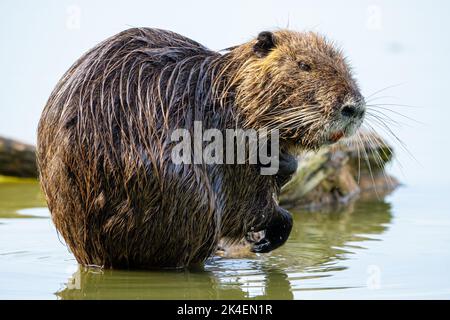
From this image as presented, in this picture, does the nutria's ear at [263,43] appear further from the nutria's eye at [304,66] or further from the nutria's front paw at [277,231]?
the nutria's front paw at [277,231]

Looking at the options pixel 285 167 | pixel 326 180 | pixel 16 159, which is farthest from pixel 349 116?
pixel 16 159

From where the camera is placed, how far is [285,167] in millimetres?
7523

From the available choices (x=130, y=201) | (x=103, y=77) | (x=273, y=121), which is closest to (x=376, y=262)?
(x=273, y=121)

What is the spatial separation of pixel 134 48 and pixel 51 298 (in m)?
1.96

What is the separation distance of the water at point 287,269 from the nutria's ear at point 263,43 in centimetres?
152

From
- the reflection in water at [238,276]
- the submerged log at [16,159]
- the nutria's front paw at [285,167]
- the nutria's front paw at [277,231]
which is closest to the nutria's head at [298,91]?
the nutria's front paw at [285,167]

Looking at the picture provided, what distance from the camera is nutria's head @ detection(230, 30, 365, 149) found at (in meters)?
7.18

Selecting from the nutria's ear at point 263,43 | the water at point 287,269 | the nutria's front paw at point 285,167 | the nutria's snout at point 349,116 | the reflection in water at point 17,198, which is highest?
the nutria's ear at point 263,43

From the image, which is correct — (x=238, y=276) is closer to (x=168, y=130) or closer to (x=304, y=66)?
(x=168, y=130)

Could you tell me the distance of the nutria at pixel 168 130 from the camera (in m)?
6.98

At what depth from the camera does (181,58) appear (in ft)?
24.5

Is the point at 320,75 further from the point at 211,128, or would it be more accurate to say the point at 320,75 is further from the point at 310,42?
the point at 211,128

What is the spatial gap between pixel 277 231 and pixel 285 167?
50 cm
